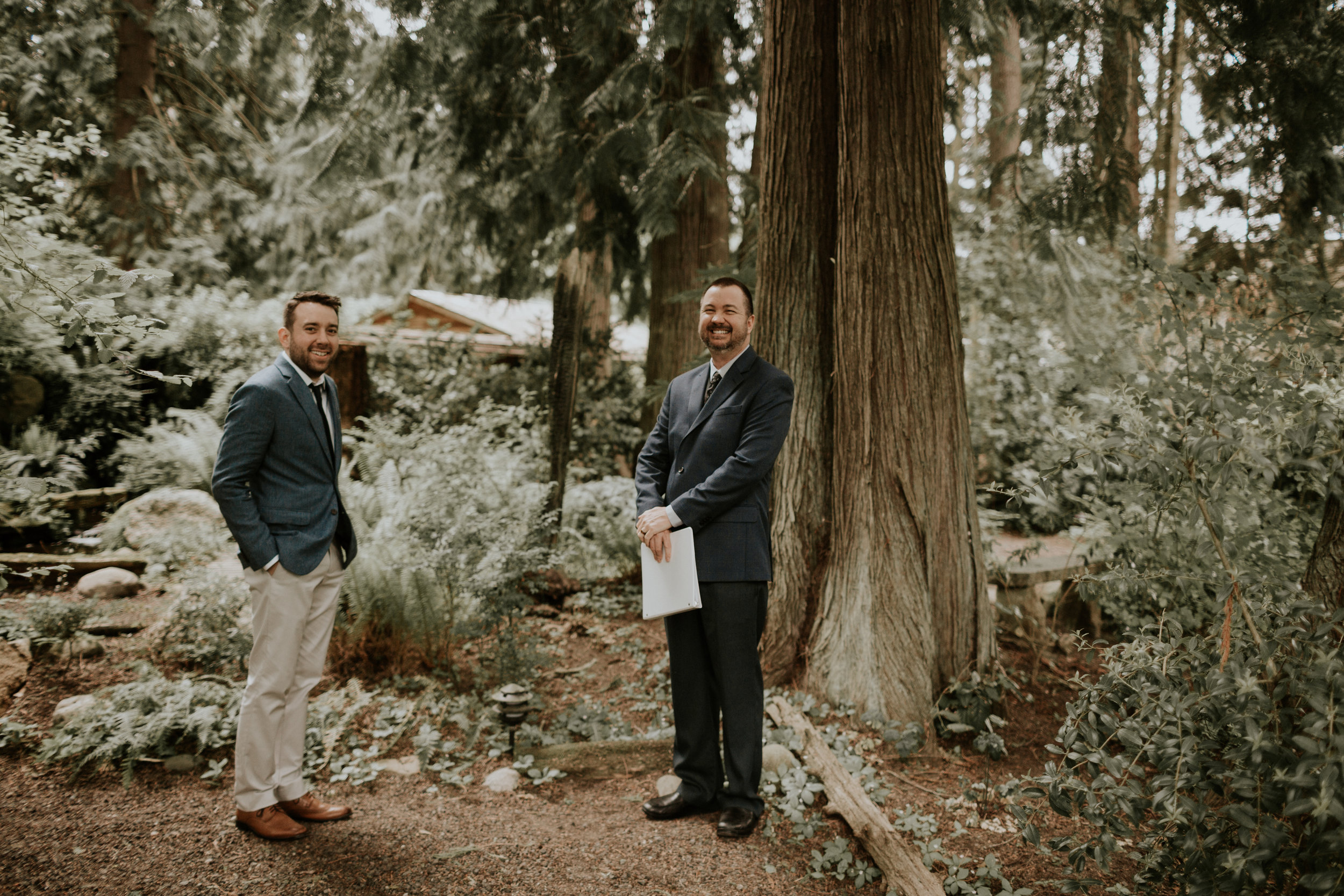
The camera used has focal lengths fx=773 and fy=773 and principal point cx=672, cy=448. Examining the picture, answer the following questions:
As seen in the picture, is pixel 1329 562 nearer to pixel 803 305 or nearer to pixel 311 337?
pixel 803 305

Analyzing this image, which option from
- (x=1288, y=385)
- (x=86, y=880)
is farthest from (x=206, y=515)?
(x=1288, y=385)

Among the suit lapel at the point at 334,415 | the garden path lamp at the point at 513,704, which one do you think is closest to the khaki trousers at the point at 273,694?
the suit lapel at the point at 334,415

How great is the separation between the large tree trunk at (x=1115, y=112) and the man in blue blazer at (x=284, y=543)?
531 centimetres

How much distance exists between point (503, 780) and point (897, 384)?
2.88 meters

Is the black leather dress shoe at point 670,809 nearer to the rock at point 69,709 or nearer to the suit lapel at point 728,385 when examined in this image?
the suit lapel at point 728,385

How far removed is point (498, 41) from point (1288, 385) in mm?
6921

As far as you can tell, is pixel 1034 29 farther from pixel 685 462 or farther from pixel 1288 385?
pixel 685 462

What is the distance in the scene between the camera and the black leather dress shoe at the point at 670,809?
11.1ft

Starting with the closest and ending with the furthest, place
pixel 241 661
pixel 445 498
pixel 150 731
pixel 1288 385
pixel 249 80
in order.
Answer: pixel 1288 385
pixel 150 731
pixel 241 661
pixel 445 498
pixel 249 80

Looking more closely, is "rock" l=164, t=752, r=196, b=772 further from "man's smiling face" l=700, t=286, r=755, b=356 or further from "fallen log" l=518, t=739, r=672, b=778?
"man's smiling face" l=700, t=286, r=755, b=356

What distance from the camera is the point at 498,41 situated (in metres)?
7.28

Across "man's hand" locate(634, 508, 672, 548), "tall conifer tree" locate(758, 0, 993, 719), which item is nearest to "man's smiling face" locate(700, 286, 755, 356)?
"man's hand" locate(634, 508, 672, 548)

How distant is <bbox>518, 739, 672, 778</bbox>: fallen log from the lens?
390cm

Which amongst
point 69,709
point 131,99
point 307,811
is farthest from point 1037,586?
point 131,99
